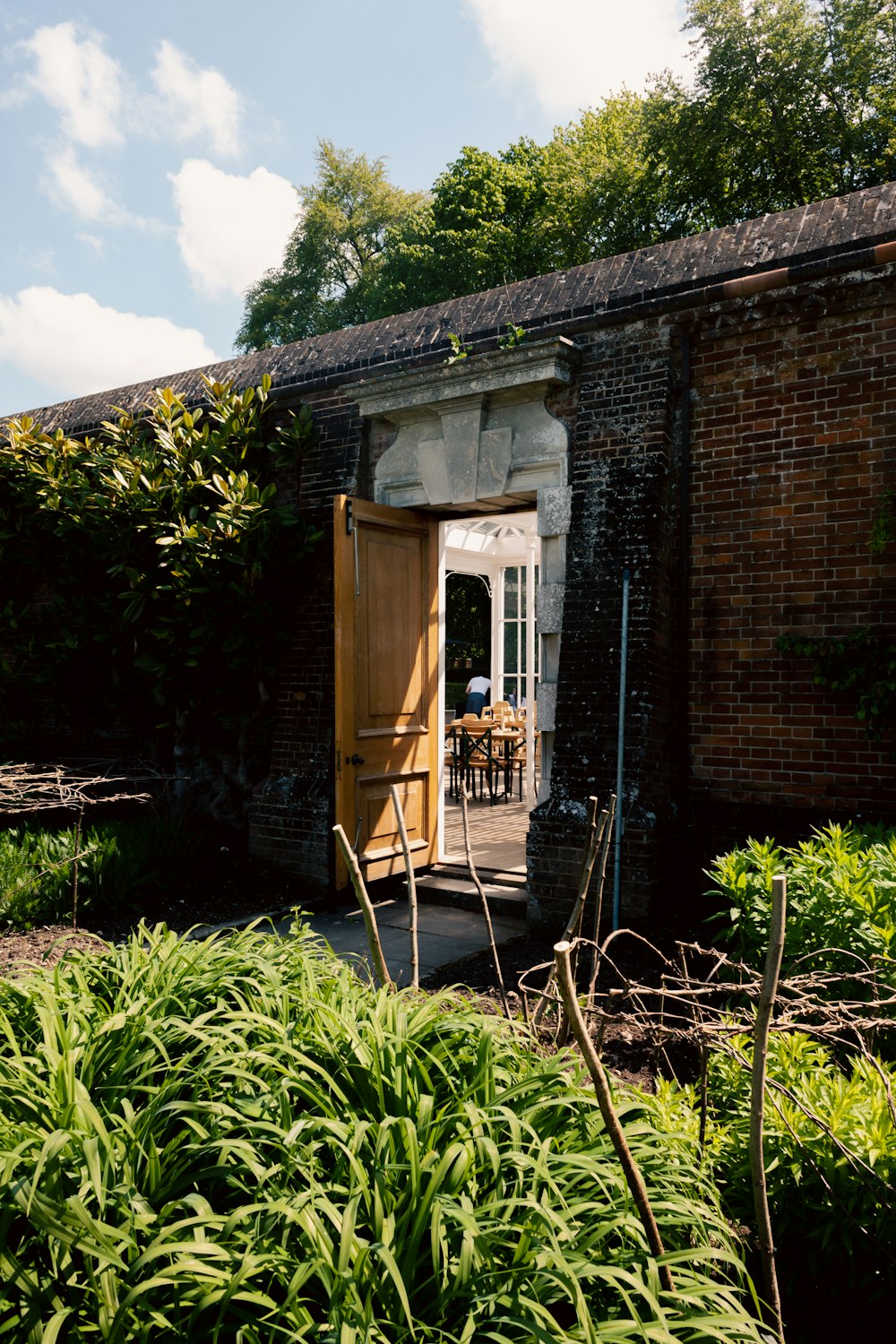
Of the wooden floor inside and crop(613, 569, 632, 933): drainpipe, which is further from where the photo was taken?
the wooden floor inside

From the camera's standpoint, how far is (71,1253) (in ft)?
5.83

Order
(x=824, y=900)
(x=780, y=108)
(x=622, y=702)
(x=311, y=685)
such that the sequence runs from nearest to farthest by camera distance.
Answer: (x=824, y=900), (x=622, y=702), (x=311, y=685), (x=780, y=108)

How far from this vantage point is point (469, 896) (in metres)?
6.65

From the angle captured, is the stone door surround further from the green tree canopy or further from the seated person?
the green tree canopy

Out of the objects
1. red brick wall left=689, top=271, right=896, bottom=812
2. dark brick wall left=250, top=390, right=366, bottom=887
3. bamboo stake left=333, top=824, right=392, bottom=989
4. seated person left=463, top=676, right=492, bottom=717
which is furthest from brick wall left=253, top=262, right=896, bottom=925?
seated person left=463, top=676, right=492, bottom=717

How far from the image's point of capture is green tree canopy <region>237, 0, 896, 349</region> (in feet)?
65.9

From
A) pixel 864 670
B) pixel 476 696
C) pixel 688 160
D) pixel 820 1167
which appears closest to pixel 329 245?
pixel 688 160

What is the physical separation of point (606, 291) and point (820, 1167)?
5.24m

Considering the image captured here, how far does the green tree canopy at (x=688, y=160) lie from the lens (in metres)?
20.1

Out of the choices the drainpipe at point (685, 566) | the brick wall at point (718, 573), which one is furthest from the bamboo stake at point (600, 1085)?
the drainpipe at point (685, 566)

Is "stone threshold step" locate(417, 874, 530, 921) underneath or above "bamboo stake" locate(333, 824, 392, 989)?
underneath

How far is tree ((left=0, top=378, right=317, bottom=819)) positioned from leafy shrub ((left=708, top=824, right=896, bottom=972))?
446cm

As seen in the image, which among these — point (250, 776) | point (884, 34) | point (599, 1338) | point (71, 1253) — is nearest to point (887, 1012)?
point (599, 1338)

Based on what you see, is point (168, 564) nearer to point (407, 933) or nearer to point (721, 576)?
point (407, 933)
